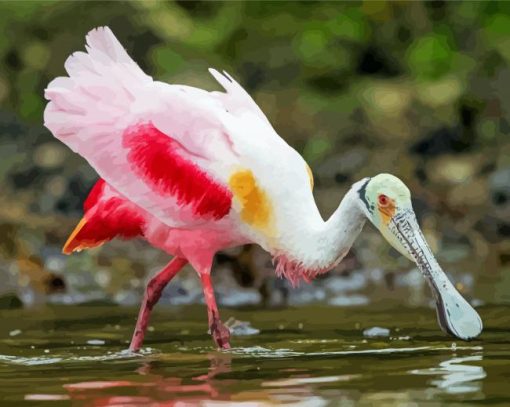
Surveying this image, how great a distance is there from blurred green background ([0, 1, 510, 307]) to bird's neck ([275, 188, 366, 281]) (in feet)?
17.9

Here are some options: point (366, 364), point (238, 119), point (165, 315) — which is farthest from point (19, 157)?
point (366, 364)

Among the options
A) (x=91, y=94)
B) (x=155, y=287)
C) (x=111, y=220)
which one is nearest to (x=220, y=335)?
(x=155, y=287)

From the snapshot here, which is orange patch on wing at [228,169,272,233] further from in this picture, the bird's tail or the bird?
the bird's tail

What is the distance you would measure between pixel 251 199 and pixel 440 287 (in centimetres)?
129

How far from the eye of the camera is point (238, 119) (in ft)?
34.6

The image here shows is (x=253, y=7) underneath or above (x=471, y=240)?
above

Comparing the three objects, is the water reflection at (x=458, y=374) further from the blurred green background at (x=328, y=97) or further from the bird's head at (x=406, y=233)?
the blurred green background at (x=328, y=97)

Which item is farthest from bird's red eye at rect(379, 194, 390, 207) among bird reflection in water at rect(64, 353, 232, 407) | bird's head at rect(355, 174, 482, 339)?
bird reflection in water at rect(64, 353, 232, 407)

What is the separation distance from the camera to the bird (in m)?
10.2

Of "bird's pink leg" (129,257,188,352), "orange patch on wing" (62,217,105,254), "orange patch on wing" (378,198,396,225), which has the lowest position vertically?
"bird's pink leg" (129,257,188,352)

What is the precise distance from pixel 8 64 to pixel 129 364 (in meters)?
11.9

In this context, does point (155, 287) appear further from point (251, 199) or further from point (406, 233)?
point (406, 233)

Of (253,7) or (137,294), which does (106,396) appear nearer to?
(137,294)

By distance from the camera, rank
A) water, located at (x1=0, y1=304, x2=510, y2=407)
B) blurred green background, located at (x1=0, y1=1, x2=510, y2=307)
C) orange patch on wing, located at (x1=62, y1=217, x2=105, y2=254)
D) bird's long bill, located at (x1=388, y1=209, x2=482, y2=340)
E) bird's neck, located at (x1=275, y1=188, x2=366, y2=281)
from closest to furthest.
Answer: water, located at (x1=0, y1=304, x2=510, y2=407)
bird's long bill, located at (x1=388, y1=209, x2=482, y2=340)
bird's neck, located at (x1=275, y1=188, x2=366, y2=281)
orange patch on wing, located at (x1=62, y1=217, x2=105, y2=254)
blurred green background, located at (x1=0, y1=1, x2=510, y2=307)
